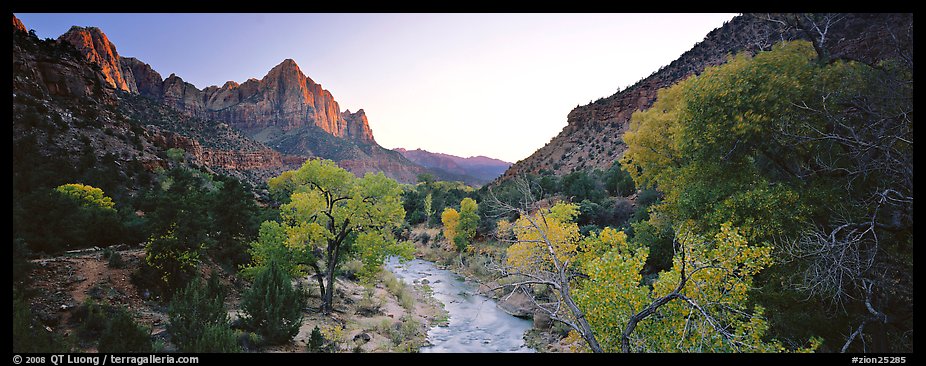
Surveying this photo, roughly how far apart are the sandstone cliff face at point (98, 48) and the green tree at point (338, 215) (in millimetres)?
70833

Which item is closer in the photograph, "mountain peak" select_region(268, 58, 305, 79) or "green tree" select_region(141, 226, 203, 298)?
"green tree" select_region(141, 226, 203, 298)

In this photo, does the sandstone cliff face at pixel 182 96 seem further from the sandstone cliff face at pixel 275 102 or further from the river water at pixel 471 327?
the river water at pixel 471 327

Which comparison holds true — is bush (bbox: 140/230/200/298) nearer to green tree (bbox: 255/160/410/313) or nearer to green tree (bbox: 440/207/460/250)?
green tree (bbox: 255/160/410/313)

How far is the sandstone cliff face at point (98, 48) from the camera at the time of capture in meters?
64.4

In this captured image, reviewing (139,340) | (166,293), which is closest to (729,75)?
(139,340)

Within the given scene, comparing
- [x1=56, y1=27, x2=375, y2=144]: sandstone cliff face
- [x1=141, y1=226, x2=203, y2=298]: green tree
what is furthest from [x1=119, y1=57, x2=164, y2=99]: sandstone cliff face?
[x1=141, y1=226, x2=203, y2=298]: green tree

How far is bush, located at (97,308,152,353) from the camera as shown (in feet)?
25.4

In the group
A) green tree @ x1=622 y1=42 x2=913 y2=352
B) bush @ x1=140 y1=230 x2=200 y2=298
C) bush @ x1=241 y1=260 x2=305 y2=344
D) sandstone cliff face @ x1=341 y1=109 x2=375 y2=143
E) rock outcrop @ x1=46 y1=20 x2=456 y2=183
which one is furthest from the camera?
sandstone cliff face @ x1=341 y1=109 x2=375 y2=143

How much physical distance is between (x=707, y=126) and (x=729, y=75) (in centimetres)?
135

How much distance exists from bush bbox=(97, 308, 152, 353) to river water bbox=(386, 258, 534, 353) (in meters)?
7.60

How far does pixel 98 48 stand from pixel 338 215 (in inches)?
3418

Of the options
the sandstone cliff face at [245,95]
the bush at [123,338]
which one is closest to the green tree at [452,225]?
the bush at [123,338]
